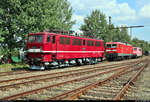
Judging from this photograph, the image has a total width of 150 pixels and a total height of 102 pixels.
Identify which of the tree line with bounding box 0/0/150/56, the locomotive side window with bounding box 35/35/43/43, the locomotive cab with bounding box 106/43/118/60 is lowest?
the locomotive cab with bounding box 106/43/118/60

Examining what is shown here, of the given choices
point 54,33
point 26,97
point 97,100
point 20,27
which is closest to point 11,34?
point 20,27

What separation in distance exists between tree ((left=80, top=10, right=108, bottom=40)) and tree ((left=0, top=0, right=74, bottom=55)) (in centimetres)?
1809

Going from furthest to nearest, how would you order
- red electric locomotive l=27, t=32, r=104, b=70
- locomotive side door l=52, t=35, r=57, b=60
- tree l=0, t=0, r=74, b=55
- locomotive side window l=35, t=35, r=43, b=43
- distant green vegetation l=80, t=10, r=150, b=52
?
1. distant green vegetation l=80, t=10, r=150, b=52
2. tree l=0, t=0, r=74, b=55
3. locomotive side door l=52, t=35, r=57, b=60
4. locomotive side window l=35, t=35, r=43, b=43
5. red electric locomotive l=27, t=32, r=104, b=70

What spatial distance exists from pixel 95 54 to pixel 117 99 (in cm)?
1927

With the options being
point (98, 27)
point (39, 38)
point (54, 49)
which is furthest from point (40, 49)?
point (98, 27)

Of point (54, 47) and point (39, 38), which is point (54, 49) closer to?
point (54, 47)

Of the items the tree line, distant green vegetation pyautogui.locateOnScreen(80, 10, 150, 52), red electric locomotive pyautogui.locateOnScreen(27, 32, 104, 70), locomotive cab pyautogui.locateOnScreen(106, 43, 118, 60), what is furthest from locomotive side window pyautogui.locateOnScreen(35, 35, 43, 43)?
distant green vegetation pyautogui.locateOnScreen(80, 10, 150, 52)

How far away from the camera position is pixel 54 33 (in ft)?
57.0

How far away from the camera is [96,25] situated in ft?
127

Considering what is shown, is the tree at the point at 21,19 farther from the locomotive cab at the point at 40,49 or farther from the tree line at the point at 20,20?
the locomotive cab at the point at 40,49

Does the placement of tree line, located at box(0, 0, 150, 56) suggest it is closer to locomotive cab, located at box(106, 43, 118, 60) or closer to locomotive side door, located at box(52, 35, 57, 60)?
locomotive side door, located at box(52, 35, 57, 60)

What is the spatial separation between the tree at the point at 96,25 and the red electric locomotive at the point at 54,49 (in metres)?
15.7

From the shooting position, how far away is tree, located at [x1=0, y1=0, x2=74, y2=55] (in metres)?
19.4

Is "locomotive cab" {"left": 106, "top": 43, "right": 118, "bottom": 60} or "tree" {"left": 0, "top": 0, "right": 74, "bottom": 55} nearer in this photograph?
"tree" {"left": 0, "top": 0, "right": 74, "bottom": 55}
